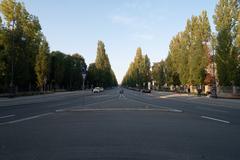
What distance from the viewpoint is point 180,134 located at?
11.6m

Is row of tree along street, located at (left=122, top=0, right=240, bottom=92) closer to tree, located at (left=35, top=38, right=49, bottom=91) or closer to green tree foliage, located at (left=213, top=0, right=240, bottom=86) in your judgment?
green tree foliage, located at (left=213, top=0, right=240, bottom=86)

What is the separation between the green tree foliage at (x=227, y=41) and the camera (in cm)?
5628

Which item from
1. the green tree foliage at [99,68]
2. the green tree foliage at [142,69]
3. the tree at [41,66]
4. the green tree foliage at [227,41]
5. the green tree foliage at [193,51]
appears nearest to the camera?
the green tree foliage at [227,41]

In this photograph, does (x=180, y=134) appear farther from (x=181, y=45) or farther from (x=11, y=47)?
(x=181, y=45)

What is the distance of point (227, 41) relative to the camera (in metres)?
57.4

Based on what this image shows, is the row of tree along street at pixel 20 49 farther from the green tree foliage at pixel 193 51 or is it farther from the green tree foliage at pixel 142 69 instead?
the green tree foliage at pixel 142 69

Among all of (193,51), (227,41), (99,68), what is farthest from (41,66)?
(99,68)

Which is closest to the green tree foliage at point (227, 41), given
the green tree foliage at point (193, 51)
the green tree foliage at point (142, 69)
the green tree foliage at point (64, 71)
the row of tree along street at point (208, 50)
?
the row of tree along street at point (208, 50)

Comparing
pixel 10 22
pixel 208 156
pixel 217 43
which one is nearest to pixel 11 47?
pixel 10 22

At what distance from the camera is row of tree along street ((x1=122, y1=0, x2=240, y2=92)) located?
186 ft

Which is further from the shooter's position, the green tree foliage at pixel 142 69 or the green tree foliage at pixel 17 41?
the green tree foliage at pixel 142 69

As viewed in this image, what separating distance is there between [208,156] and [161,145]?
1.66 m

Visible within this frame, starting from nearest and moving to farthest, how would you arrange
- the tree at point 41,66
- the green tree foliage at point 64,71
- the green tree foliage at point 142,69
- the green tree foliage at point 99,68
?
the tree at point 41,66 < the green tree foliage at point 64,71 < the green tree foliage at point 99,68 < the green tree foliage at point 142,69

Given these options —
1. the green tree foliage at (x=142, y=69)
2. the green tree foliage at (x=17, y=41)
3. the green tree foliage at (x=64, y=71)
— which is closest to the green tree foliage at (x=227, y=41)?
the green tree foliage at (x=17, y=41)
